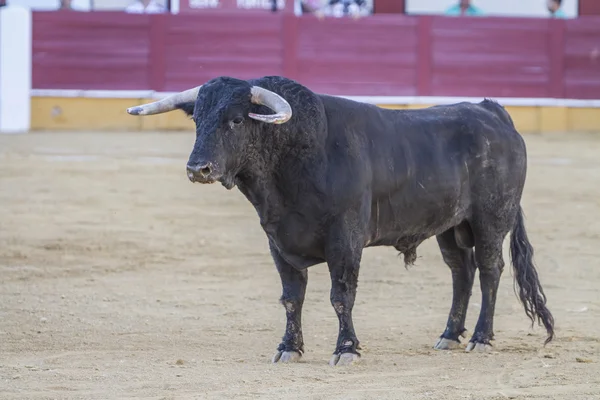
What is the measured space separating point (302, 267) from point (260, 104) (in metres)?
0.69

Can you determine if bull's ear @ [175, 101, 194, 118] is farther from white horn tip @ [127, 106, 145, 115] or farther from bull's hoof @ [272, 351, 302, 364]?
bull's hoof @ [272, 351, 302, 364]

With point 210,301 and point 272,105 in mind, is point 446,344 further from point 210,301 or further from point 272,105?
point 210,301

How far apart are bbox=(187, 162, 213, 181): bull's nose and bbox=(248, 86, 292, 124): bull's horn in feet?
0.83

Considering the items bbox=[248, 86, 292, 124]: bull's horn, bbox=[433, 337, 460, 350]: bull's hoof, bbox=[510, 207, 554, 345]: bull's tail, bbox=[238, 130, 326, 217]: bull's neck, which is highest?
bbox=[248, 86, 292, 124]: bull's horn

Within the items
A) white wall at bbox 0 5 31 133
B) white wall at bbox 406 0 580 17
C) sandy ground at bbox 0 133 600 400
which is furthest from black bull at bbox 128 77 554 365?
white wall at bbox 406 0 580 17

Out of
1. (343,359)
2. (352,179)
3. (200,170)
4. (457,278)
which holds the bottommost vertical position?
(343,359)

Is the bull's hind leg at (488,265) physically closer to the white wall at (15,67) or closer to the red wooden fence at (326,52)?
the red wooden fence at (326,52)

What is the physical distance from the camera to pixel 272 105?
Answer: 445 centimetres

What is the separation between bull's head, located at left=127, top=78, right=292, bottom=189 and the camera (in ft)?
14.3

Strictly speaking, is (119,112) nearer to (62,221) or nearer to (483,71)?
(483,71)

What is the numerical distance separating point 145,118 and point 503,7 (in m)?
4.95

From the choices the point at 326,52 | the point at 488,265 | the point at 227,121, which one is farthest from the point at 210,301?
the point at 326,52

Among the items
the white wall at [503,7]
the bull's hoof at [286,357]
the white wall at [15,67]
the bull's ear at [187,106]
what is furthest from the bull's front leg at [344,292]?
the white wall at [503,7]

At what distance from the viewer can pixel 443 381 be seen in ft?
14.7
